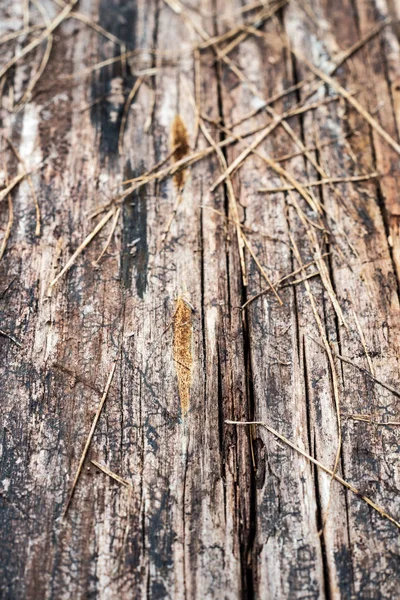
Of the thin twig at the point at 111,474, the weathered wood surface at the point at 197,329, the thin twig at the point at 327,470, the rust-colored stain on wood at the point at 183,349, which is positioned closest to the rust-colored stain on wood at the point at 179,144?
the weathered wood surface at the point at 197,329

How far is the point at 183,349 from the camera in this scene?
6.88 feet

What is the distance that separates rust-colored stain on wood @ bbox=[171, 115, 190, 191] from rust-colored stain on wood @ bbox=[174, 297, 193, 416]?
0.58m

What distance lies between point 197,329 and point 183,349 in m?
0.10

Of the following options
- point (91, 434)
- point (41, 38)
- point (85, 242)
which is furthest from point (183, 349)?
point (41, 38)

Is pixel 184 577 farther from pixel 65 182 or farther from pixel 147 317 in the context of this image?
pixel 65 182

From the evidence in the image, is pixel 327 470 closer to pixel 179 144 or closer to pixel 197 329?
pixel 197 329

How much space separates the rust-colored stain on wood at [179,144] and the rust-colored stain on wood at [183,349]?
581mm

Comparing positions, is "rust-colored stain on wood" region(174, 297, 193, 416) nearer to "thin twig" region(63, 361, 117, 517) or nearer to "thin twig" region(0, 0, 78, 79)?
"thin twig" region(63, 361, 117, 517)

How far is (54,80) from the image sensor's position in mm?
2762

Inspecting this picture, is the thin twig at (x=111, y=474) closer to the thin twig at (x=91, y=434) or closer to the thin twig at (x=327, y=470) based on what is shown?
the thin twig at (x=91, y=434)

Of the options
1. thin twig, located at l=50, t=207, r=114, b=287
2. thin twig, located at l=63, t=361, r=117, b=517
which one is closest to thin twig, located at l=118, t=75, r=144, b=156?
thin twig, located at l=50, t=207, r=114, b=287

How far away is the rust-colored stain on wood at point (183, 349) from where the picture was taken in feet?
6.62

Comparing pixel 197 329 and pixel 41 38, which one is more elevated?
pixel 41 38

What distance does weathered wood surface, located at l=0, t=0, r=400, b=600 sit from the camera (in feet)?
5.81
